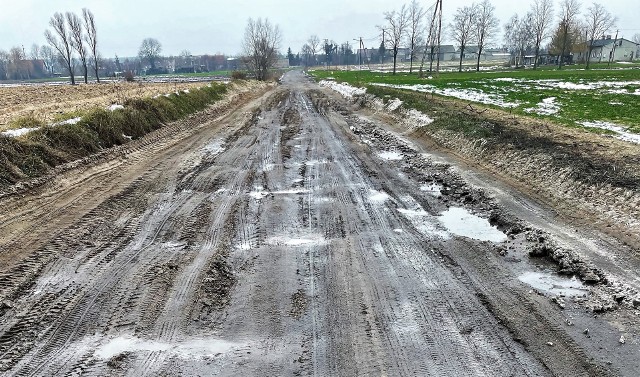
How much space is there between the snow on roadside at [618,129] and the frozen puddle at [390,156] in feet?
19.3

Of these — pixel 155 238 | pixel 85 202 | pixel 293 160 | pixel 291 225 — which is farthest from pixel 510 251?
pixel 85 202

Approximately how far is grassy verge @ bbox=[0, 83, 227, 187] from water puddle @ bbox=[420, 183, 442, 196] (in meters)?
8.39

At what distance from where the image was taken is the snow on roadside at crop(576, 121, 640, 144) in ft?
36.1

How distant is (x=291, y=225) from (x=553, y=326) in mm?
3973

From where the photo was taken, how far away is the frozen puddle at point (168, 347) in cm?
380

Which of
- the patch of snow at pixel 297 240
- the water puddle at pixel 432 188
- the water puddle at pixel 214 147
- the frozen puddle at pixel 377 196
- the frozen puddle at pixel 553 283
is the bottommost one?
the frozen puddle at pixel 553 283

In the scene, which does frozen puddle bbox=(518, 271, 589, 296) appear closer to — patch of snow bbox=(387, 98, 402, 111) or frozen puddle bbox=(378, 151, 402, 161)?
frozen puddle bbox=(378, 151, 402, 161)

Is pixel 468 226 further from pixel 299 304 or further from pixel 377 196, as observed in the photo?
pixel 299 304

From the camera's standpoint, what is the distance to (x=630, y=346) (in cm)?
385

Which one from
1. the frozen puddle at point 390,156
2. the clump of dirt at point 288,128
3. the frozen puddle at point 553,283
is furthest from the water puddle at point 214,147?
the frozen puddle at point 553,283

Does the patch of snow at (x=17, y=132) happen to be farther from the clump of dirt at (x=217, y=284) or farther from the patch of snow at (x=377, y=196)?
the patch of snow at (x=377, y=196)

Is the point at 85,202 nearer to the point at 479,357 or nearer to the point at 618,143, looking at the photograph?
the point at 479,357

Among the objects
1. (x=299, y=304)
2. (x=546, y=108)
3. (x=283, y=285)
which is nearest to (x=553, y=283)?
(x=299, y=304)

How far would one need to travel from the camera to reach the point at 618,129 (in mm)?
12500
